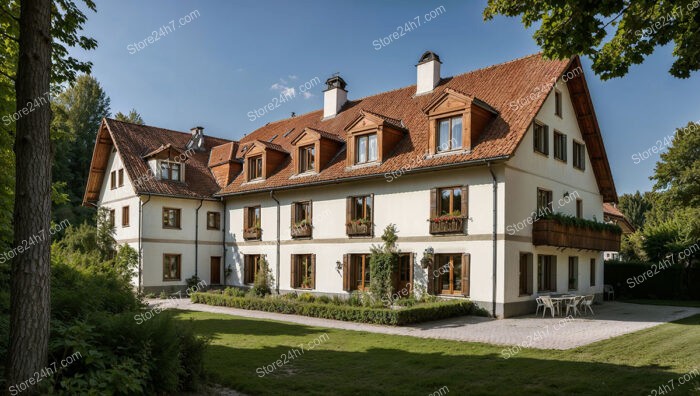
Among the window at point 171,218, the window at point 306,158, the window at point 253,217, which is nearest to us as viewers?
the window at point 306,158

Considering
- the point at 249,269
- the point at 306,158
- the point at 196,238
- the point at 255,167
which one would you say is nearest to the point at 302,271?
the point at 249,269

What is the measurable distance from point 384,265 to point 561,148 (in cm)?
940

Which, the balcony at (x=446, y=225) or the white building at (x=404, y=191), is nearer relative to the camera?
the white building at (x=404, y=191)

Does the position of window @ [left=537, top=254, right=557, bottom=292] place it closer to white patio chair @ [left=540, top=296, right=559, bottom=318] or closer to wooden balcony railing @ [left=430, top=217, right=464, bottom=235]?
white patio chair @ [left=540, top=296, right=559, bottom=318]

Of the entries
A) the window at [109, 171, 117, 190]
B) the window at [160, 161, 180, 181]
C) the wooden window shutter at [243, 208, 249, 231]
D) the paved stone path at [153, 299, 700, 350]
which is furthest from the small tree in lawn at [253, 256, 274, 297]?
the window at [109, 171, 117, 190]

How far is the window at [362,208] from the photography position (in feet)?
72.4

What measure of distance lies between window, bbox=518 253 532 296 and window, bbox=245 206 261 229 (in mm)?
13544

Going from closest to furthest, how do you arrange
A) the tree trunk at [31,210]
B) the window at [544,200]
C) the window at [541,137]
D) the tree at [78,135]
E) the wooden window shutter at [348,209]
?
the tree trunk at [31,210], the window at [544,200], the window at [541,137], the wooden window shutter at [348,209], the tree at [78,135]

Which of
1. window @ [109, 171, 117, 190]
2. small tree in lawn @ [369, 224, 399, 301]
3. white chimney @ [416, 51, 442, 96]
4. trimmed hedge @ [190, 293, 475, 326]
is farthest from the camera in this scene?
window @ [109, 171, 117, 190]

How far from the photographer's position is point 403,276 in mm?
20781

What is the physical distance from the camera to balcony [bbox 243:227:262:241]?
1047 inches

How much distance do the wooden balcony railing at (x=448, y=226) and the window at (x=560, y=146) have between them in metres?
6.01

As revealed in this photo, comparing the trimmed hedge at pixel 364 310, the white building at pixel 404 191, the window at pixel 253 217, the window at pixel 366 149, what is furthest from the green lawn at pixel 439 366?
the window at pixel 253 217

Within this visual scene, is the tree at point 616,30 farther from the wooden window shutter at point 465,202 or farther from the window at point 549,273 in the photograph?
the window at point 549,273
